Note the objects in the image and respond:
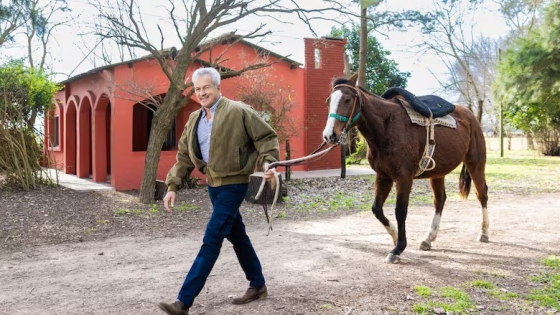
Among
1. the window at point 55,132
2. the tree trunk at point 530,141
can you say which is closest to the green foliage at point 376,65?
the tree trunk at point 530,141

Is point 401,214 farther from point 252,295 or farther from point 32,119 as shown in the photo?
point 32,119

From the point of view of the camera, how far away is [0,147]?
1055cm

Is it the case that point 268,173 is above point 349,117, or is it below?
below

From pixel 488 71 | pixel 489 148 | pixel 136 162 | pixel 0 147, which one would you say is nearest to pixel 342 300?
pixel 0 147

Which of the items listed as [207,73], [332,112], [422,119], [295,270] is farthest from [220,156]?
[422,119]

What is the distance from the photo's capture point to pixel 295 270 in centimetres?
514

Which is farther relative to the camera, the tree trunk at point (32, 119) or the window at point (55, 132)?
the window at point (55, 132)

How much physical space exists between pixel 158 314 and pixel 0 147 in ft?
27.7

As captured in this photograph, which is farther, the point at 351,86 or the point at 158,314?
the point at 351,86

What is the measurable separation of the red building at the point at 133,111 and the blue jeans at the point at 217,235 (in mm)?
6903

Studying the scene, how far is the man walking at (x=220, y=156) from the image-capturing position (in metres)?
3.67

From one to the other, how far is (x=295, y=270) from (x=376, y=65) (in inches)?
987

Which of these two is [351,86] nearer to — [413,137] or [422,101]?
[413,137]

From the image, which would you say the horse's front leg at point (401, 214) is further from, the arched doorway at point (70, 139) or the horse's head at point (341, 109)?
the arched doorway at point (70, 139)
